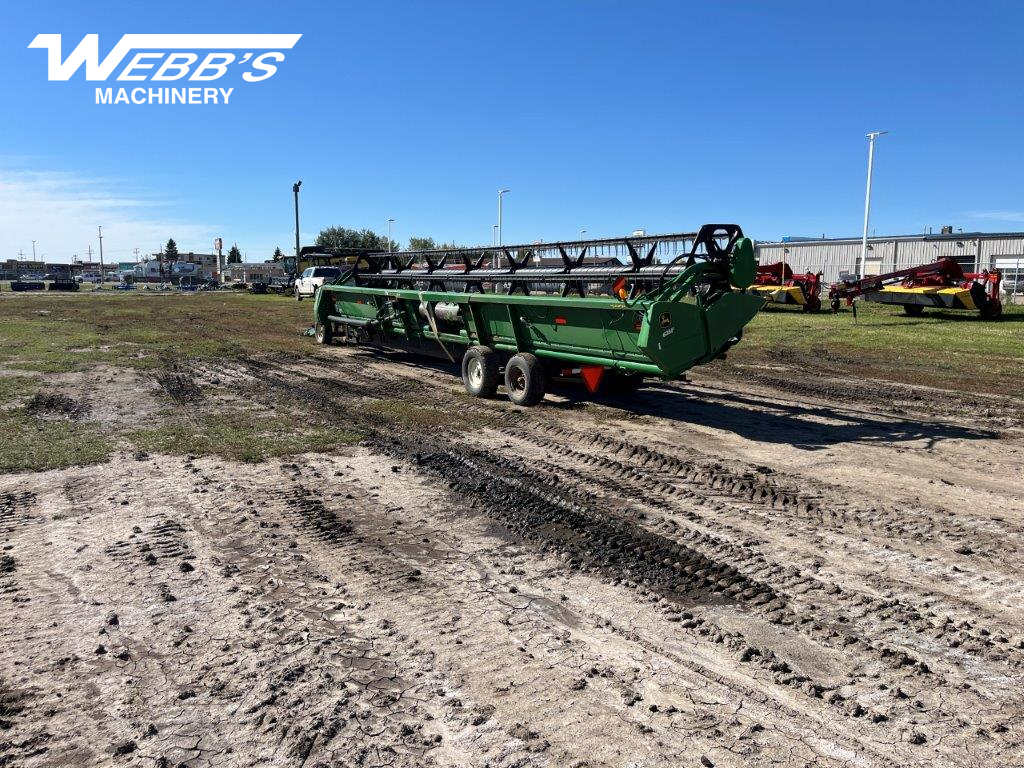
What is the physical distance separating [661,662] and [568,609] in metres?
0.67

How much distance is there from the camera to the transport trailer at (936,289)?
21.6 metres

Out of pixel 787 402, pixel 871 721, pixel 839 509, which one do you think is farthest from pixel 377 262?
pixel 871 721

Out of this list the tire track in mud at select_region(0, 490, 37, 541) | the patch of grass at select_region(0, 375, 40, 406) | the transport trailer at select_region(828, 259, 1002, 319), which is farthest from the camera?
the transport trailer at select_region(828, 259, 1002, 319)

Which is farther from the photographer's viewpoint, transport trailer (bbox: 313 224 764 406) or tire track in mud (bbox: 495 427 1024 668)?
transport trailer (bbox: 313 224 764 406)

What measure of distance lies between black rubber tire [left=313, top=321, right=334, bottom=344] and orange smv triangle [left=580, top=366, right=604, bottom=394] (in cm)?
879

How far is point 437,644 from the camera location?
355 cm

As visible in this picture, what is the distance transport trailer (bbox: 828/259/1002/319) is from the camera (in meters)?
21.6

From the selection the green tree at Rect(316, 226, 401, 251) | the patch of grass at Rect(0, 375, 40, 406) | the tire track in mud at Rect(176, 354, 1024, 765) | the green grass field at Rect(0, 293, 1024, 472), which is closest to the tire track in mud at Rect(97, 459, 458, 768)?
the tire track in mud at Rect(176, 354, 1024, 765)

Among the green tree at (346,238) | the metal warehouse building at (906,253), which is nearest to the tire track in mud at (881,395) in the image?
the metal warehouse building at (906,253)

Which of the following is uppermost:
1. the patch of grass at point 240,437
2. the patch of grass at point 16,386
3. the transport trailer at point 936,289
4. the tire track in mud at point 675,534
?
the transport trailer at point 936,289

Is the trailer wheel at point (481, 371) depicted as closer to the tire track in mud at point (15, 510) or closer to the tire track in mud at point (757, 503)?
the tire track in mud at point (757, 503)

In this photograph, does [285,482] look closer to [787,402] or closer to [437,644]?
[437,644]

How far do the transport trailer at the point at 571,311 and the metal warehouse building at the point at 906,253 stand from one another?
2485 cm

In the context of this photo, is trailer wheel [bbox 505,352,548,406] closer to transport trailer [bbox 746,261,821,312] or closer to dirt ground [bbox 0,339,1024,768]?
dirt ground [bbox 0,339,1024,768]
